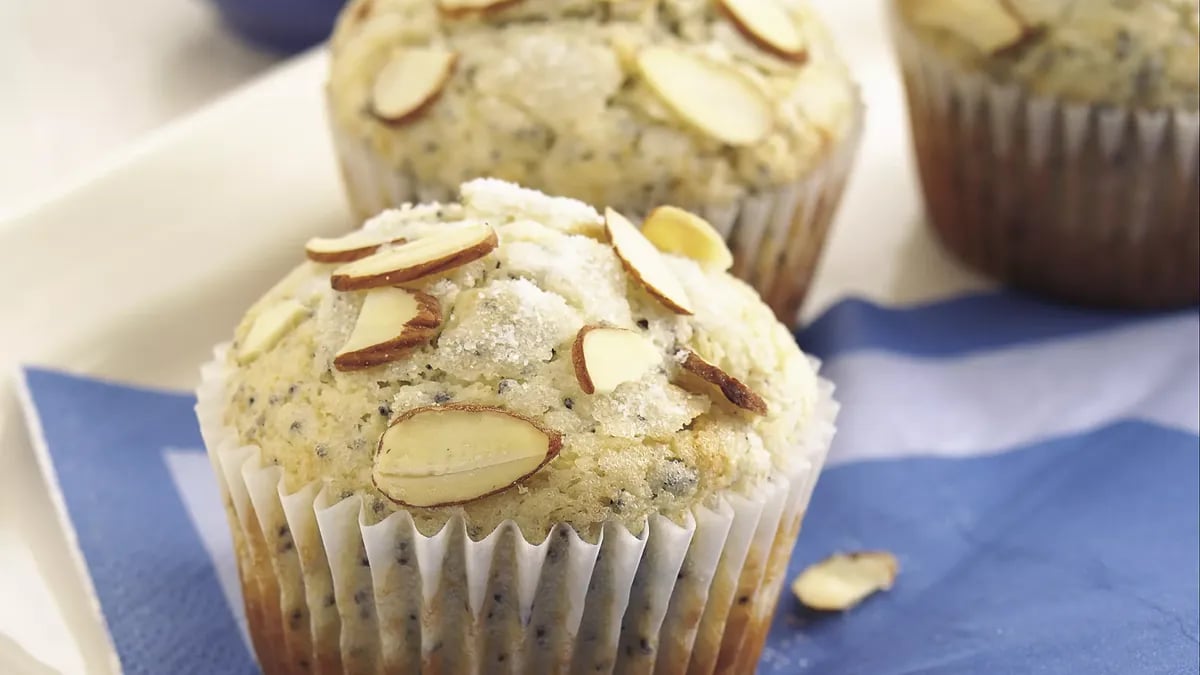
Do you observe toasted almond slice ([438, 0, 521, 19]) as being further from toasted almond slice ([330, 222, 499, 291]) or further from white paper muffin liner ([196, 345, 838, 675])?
white paper muffin liner ([196, 345, 838, 675])

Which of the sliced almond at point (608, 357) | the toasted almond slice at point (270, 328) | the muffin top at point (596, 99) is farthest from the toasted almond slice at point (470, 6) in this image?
the sliced almond at point (608, 357)

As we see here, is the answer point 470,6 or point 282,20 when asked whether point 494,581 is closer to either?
point 470,6

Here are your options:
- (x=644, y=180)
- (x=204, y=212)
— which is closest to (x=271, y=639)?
(x=644, y=180)

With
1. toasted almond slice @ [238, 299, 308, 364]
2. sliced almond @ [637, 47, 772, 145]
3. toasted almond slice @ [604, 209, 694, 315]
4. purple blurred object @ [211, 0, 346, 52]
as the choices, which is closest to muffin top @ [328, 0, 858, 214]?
sliced almond @ [637, 47, 772, 145]

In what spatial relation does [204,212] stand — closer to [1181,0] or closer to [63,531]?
[63,531]

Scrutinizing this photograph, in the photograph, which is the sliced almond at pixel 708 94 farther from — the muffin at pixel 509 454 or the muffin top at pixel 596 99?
the muffin at pixel 509 454

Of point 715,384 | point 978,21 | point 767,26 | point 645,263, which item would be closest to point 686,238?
point 645,263
